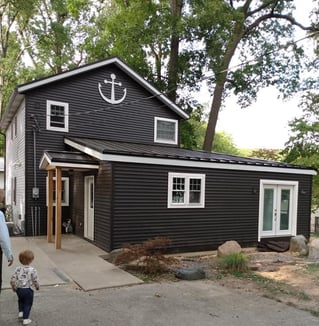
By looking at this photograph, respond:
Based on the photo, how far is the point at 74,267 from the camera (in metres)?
7.61

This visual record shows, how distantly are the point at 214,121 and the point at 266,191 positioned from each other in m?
9.18

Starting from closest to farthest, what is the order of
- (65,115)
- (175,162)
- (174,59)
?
(175,162), (65,115), (174,59)

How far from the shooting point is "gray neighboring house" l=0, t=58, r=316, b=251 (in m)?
9.32

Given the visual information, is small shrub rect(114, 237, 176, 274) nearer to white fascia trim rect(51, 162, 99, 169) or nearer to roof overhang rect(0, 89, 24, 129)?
white fascia trim rect(51, 162, 99, 169)

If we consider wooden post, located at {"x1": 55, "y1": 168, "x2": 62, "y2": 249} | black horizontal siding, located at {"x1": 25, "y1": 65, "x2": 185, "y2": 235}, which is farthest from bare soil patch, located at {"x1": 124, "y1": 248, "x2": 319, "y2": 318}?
black horizontal siding, located at {"x1": 25, "y1": 65, "x2": 185, "y2": 235}

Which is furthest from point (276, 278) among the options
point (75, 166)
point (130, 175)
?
point (75, 166)

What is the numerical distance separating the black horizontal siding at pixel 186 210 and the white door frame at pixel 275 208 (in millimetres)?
184

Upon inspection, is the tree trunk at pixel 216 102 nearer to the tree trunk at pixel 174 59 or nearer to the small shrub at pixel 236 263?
the tree trunk at pixel 174 59

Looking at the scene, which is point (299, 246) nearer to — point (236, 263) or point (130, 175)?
point (236, 263)

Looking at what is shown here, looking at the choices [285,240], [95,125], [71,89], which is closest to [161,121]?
[95,125]

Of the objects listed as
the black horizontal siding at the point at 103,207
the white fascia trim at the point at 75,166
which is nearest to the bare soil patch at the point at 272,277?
the black horizontal siding at the point at 103,207

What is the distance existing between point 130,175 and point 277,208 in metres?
5.78

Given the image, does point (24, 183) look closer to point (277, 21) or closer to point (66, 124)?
point (66, 124)

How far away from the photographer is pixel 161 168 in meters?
9.67
